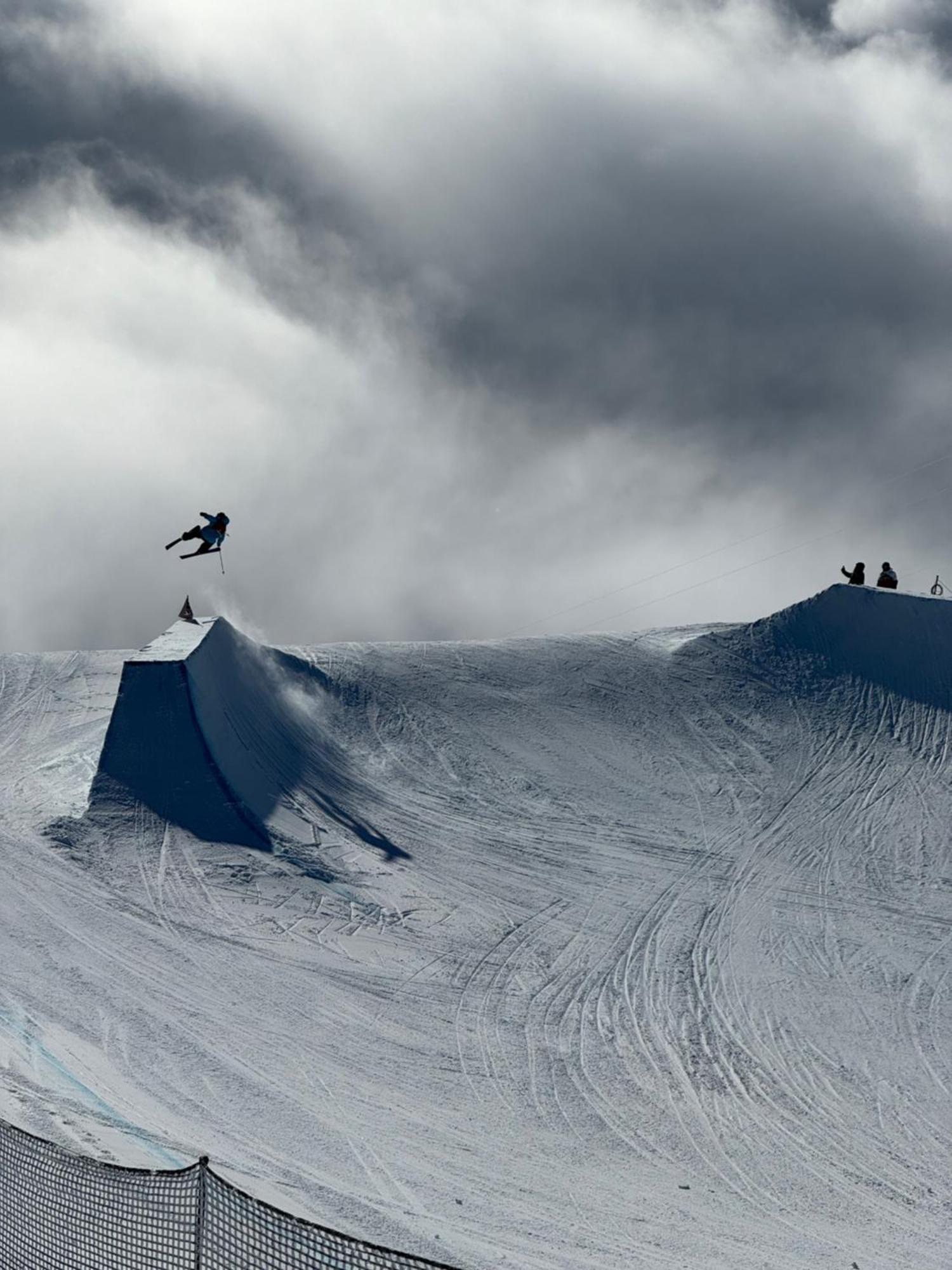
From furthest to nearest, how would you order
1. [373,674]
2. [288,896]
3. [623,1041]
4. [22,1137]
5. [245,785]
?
1. [373,674]
2. [245,785]
3. [288,896]
4. [623,1041]
5. [22,1137]

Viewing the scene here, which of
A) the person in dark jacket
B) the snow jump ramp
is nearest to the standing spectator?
the person in dark jacket

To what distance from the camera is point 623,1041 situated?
14.1 m

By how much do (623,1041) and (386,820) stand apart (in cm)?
754

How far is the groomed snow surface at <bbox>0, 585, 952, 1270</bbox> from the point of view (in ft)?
35.6

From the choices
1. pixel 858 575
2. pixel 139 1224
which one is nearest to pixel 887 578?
pixel 858 575

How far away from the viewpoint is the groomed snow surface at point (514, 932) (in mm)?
10836

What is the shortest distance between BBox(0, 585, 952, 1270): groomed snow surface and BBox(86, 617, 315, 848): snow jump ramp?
3.1 inches

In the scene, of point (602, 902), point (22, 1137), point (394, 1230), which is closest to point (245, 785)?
point (602, 902)

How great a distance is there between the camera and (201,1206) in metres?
6.30

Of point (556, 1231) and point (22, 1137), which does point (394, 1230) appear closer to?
point (556, 1231)

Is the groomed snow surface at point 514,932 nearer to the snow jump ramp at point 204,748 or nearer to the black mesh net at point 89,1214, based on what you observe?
the snow jump ramp at point 204,748

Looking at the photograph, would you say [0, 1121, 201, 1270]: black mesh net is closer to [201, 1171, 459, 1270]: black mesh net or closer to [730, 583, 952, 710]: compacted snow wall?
[201, 1171, 459, 1270]: black mesh net

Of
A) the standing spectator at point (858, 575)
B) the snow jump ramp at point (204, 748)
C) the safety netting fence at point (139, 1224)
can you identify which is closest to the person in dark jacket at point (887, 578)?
the standing spectator at point (858, 575)

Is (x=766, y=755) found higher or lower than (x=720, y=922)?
higher
